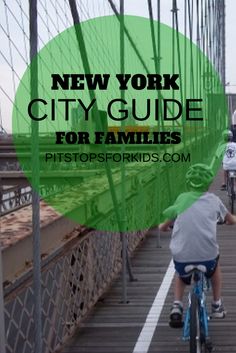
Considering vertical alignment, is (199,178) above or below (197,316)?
above

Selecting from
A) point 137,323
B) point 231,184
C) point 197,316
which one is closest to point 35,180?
point 197,316

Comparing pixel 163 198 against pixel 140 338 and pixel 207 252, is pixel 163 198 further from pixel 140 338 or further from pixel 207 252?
pixel 207 252

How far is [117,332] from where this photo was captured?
197 inches

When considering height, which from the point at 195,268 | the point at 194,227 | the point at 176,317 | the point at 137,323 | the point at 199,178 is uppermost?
the point at 199,178

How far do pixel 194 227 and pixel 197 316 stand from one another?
45 cm

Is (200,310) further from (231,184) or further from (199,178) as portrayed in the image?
(231,184)

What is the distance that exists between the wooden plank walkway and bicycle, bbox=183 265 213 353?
19.9 inches

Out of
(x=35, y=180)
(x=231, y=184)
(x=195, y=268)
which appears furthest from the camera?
(x=231, y=184)

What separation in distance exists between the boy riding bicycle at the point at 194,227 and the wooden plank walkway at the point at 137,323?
52cm

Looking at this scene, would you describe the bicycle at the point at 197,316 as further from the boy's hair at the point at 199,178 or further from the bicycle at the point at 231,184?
A: the bicycle at the point at 231,184

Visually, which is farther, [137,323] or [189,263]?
[137,323]

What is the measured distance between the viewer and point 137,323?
5.22m

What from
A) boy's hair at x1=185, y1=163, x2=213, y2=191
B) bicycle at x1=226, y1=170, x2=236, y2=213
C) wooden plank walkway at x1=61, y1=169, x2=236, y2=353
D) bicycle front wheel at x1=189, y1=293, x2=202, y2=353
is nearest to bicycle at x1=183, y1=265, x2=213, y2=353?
bicycle front wheel at x1=189, y1=293, x2=202, y2=353

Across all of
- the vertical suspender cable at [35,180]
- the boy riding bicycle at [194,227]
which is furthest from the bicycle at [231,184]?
the vertical suspender cable at [35,180]
